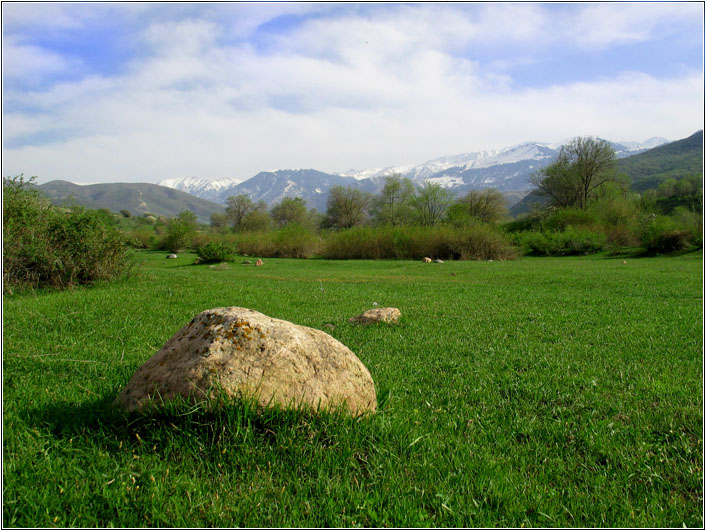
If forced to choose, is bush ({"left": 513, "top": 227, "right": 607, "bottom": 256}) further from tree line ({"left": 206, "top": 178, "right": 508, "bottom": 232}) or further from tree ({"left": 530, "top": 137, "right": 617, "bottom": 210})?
tree ({"left": 530, "top": 137, "right": 617, "bottom": 210})

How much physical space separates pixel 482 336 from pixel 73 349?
6.14m

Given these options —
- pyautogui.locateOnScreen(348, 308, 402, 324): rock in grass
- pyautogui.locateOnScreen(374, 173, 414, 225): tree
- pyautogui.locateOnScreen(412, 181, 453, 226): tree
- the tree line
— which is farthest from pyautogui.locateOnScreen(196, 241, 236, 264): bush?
pyautogui.locateOnScreen(374, 173, 414, 225): tree

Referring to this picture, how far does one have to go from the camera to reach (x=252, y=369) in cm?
319

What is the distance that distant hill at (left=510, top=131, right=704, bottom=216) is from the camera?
447 ft

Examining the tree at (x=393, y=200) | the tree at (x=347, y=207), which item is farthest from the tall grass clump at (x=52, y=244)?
the tree at (x=347, y=207)

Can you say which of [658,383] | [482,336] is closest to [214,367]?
[658,383]

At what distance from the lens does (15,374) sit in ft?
15.3

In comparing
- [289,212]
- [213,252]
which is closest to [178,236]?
[213,252]

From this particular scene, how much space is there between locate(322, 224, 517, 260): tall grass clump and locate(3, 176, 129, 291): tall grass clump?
26.0 m

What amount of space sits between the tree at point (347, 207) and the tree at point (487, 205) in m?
18.8

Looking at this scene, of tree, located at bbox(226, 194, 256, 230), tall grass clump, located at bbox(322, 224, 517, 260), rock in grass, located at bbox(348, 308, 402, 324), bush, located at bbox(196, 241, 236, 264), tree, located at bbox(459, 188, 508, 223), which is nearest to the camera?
rock in grass, located at bbox(348, 308, 402, 324)

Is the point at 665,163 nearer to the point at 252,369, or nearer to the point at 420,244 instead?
the point at 420,244

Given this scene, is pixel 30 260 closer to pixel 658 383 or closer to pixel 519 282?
pixel 658 383

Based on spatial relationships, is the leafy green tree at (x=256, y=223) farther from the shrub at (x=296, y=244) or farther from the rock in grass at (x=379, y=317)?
the rock in grass at (x=379, y=317)
